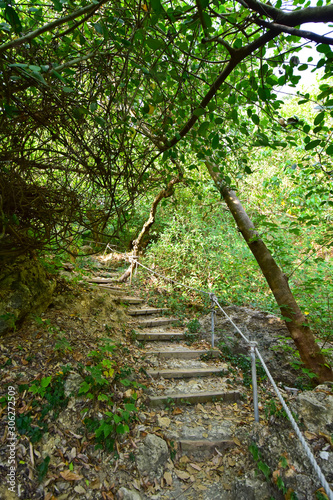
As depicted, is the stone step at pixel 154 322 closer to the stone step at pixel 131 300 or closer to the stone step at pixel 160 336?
the stone step at pixel 160 336

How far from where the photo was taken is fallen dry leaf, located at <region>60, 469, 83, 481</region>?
2.24m

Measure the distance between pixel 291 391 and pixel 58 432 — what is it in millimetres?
3163

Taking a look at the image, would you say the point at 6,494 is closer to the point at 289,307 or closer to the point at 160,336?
the point at 160,336

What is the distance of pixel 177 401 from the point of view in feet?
11.6

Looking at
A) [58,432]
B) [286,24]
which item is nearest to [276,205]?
[286,24]

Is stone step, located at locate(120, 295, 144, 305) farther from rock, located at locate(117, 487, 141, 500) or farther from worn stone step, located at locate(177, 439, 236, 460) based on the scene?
rock, located at locate(117, 487, 141, 500)

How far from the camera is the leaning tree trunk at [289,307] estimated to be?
12.2ft

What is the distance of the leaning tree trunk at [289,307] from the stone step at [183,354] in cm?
155

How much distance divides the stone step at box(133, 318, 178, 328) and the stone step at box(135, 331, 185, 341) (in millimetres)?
393

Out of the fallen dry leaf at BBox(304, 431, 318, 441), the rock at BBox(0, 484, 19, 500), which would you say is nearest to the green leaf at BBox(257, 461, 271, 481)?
the fallen dry leaf at BBox(304, 431, 318, 441)

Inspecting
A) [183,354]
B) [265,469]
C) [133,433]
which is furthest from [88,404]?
[183,354]

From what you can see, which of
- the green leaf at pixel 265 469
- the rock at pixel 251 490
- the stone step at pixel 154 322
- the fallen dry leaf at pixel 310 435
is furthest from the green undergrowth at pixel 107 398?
the stone step at pixel 154 322

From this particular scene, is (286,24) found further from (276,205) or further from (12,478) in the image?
(276,205)

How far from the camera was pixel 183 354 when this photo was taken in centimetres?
479
